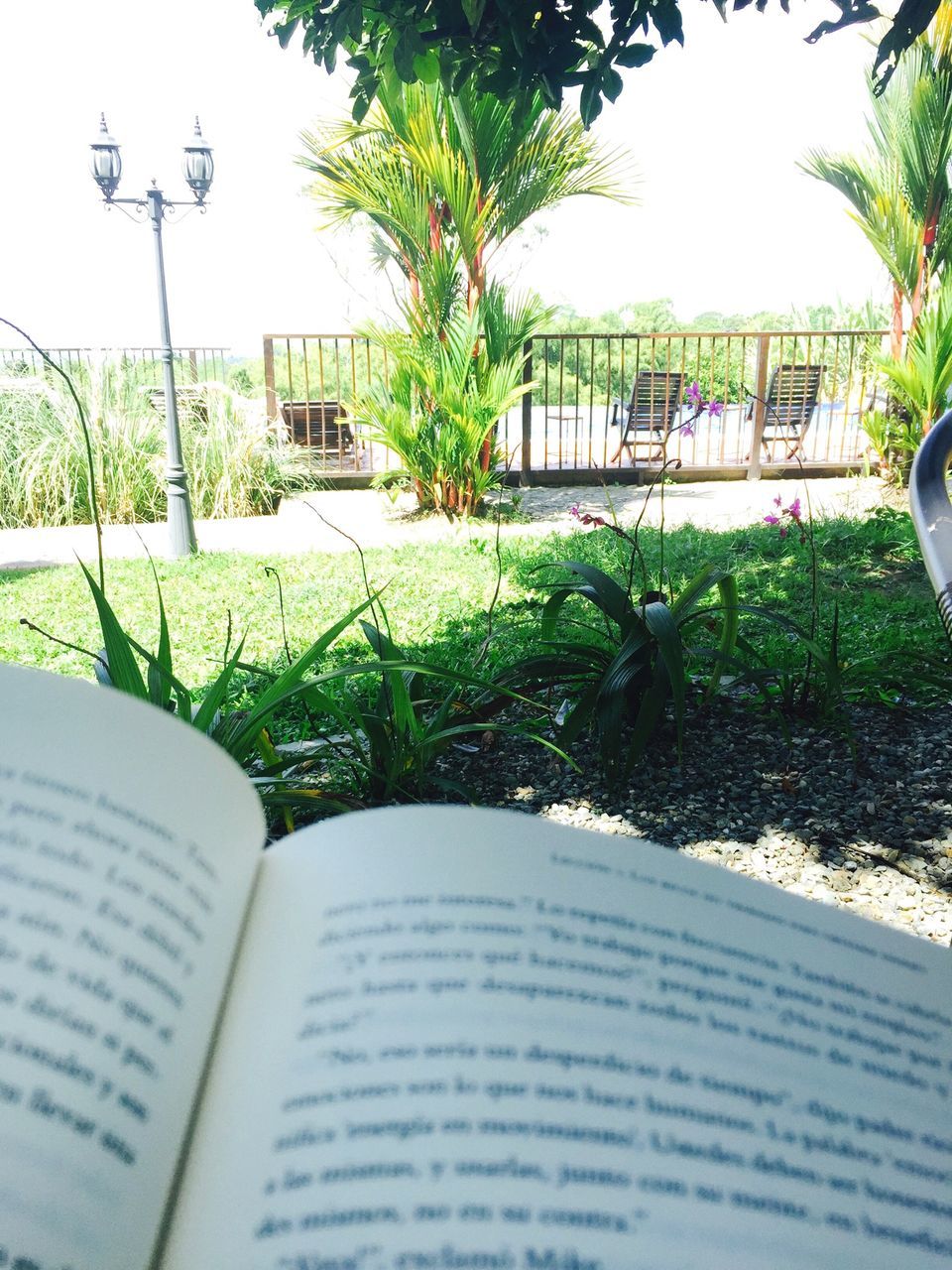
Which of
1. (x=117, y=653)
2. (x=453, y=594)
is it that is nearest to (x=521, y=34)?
(x=117, y=653)

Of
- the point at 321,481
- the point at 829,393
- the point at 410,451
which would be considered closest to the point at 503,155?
the point at 410,451

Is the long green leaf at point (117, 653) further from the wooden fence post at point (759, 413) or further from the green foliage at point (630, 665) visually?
the wooden fence post at point (759, 413)

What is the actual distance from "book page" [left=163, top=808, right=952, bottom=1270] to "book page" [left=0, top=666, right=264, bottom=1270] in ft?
0.09

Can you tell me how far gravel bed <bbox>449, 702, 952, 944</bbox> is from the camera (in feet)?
5.40

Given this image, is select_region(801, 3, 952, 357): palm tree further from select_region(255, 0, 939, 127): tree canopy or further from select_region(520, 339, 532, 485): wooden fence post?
select_region(255, 0, 939, 127): tree canopy

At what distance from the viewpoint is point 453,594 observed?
13.6 ft

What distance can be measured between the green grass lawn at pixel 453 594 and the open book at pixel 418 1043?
202 centimetres

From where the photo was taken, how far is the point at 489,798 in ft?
6.30

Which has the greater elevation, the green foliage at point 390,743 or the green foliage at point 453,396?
the green foliage at point 453,396

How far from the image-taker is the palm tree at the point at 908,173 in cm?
640

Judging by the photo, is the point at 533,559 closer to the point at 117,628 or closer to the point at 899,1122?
the point at 117,628

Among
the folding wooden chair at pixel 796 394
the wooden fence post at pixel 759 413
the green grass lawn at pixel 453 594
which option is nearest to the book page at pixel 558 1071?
the green grass lawn at pixel 453 594

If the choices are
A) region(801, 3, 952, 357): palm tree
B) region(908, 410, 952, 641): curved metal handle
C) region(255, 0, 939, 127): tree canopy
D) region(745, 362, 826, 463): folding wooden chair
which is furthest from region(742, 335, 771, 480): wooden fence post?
region(908, 410, 952, 641): curved metal handle

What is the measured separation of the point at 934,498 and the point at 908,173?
262 inches
